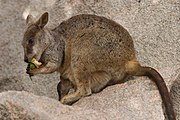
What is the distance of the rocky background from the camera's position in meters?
5.44

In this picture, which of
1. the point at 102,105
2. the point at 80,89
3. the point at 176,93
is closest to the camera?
the point at 102,105

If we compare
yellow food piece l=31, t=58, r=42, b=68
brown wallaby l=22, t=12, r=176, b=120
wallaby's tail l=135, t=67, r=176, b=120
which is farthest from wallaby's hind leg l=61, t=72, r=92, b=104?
wallaby's tail l=135, t=67, r=176, b=120

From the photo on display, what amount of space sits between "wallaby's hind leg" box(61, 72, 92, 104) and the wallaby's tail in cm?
52

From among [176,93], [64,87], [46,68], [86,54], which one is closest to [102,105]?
[86,54]

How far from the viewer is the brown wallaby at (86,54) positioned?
6.24 meters

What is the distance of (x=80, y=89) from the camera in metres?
6.36

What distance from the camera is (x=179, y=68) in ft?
21.8

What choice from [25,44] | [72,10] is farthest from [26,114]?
[72,10]

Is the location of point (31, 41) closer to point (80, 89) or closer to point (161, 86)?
point (80, 89)

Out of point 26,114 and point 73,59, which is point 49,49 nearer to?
point 73,59

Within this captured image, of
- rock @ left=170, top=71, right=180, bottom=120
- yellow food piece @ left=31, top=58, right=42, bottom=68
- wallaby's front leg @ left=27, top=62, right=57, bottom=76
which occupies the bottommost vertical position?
rock @ left=170, top=71, right=180, bottom=120

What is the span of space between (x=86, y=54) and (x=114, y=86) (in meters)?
0.43

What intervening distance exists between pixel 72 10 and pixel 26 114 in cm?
307

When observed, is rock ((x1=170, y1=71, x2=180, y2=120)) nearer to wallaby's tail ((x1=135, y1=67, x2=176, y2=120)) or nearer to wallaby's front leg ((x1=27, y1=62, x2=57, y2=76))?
wallaby's tail ((x1=135, y1=67, x2=176, y2=120))
